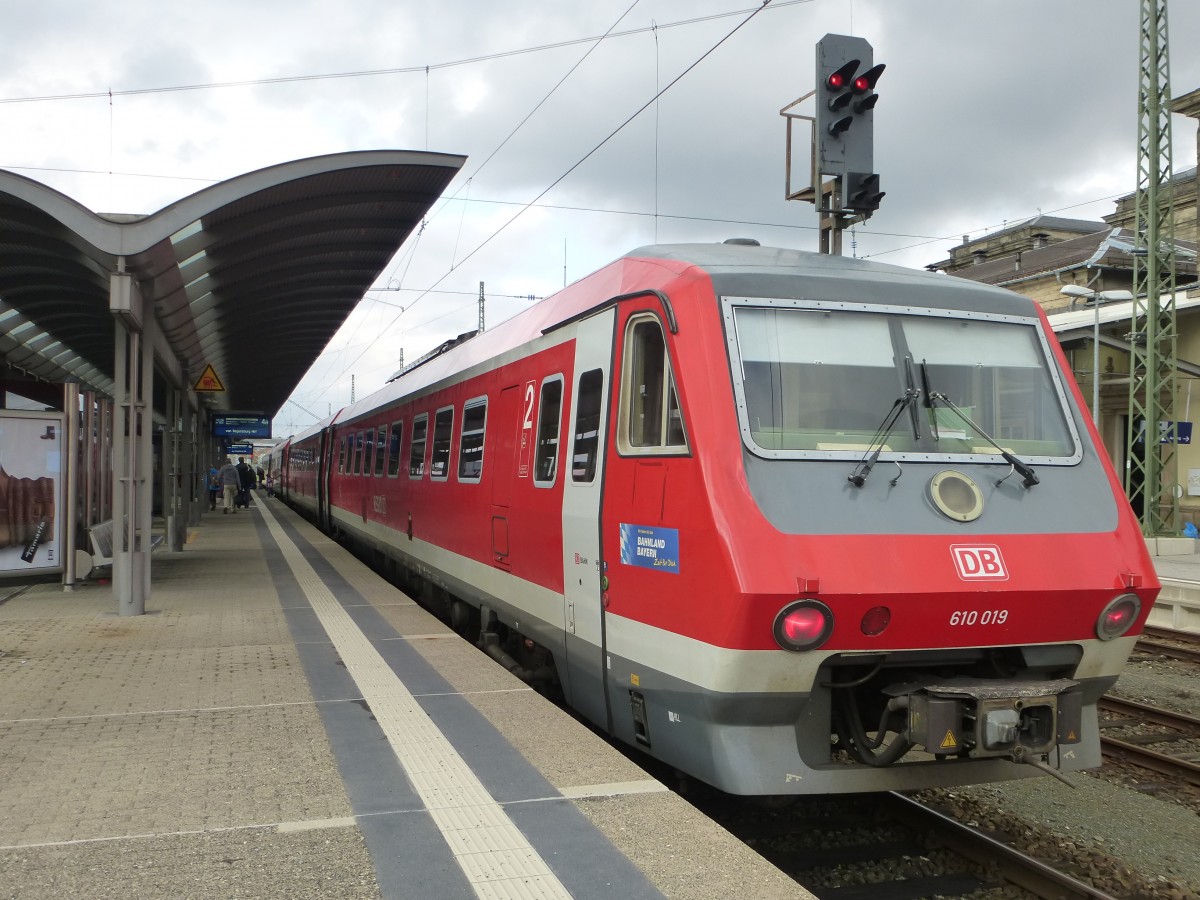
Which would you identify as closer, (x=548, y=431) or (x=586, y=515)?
(x=586, y=515)

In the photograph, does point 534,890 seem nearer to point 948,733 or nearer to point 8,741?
point 948,733

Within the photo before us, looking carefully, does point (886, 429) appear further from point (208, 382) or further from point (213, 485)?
point (213, 485)

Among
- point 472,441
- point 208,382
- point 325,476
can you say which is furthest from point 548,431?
point 325,476

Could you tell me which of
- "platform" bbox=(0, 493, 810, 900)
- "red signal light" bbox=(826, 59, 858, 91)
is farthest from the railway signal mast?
"platform" bbox=(0, 493, 810, 900)

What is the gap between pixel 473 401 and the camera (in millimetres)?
8898

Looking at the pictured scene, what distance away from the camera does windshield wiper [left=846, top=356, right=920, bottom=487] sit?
15.5 ft

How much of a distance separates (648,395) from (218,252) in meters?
7.39

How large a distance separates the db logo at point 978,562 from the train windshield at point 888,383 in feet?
1.70

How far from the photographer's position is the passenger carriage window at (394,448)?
12789 millimetres

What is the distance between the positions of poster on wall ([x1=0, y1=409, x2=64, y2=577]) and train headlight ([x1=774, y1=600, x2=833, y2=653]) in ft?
34.3

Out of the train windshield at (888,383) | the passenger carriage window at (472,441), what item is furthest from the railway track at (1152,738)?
the passenger carriage window at (472,441)

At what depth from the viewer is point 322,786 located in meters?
4.52

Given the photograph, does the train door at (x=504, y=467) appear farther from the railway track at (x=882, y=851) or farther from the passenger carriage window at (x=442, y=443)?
the railway track at (x=882, y=851)

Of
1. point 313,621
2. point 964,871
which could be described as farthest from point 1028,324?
point 313,621
